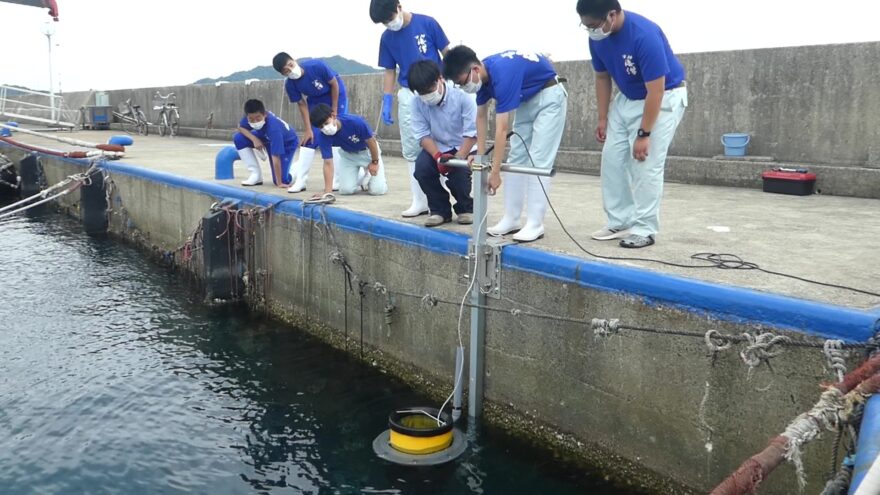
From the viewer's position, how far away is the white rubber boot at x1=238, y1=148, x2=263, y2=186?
844 cm

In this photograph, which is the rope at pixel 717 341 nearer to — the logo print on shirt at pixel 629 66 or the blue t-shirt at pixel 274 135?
the logo print on shirt at pixel 629 66

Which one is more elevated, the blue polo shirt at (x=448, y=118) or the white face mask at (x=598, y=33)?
the white face mask at (x=598, y=33)

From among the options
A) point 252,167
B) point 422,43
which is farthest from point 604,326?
point 252,167

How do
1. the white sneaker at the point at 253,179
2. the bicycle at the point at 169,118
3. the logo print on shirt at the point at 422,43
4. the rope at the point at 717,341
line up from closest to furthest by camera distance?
the rope at the point at 717,341, the logo print on shirt at the point at 422,43, the white sneaker at the point at 253,179, the bicycle at the point at 169,118

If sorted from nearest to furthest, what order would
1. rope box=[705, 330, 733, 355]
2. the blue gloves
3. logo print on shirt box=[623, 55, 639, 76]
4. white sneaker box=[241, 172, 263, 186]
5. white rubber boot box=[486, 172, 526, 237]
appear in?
rope box=[705, 330, 733, 355] < logo print on shirt box=[623, 55, 639, 76] < white rubber boot box=[486, 172, 526, 237] < the blue gloves < white sneaker box=[241, 172, 263, 186]

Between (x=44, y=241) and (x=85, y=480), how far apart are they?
794 cm

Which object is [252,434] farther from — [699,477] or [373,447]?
[699,477]

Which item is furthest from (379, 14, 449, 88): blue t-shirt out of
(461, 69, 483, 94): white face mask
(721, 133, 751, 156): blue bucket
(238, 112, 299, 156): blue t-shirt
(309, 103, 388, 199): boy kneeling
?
(721, 133, 751, 156): blue bucket

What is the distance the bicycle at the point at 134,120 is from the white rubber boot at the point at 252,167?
1426 centimetres

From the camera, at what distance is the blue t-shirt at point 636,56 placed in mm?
4113

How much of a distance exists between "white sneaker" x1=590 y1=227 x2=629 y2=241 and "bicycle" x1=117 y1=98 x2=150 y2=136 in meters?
19.4

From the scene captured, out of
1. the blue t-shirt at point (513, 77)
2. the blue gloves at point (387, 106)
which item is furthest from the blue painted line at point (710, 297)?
the blue gloves at point (387, 106)

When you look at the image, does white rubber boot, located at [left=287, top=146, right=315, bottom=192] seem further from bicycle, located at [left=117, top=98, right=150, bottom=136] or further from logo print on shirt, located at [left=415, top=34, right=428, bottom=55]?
bicycle, located at [left=117, top=98, right=150, bottom=136]

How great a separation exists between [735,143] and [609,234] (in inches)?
145
